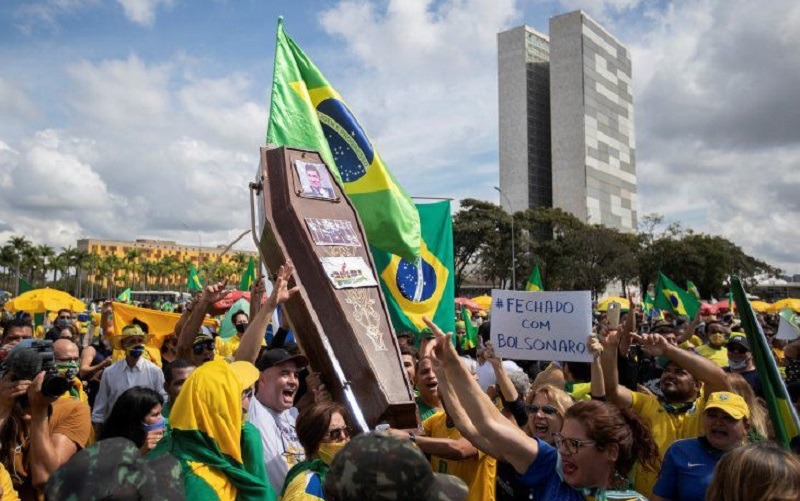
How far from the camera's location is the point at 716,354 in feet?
26.3

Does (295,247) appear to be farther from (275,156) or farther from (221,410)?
(221,410)

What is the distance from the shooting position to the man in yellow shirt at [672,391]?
3959mm

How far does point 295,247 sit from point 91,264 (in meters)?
118

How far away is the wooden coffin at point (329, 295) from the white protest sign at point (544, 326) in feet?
3.22

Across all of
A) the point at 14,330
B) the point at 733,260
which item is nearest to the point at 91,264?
the point at 733,260

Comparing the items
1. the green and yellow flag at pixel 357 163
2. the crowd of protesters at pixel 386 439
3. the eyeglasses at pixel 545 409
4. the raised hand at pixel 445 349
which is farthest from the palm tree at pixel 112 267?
the raised hand at pixel 445 349

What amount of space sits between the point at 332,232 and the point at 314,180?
0.52 metres

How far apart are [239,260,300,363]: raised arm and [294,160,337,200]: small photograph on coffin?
1.02 metres

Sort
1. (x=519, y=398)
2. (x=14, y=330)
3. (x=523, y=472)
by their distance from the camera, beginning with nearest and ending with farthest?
(x=523, y=472)
(x=519, y=398)
(x=14, y=330)

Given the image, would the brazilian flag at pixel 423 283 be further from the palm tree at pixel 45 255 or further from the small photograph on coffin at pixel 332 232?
the palm tree at pixel 45 255

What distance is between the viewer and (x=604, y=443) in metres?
2.61

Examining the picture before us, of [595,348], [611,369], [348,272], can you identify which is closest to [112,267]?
[348,272]

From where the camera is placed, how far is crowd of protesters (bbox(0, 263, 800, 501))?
1.61 m

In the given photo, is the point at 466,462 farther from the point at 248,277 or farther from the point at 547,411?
the point at 248,277
